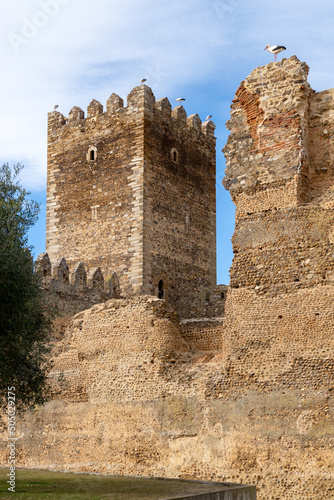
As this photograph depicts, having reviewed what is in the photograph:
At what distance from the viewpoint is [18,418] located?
1492 centimetres

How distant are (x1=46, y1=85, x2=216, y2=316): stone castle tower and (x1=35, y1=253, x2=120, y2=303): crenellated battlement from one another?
1.66 feet

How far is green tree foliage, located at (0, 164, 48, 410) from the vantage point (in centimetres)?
1163

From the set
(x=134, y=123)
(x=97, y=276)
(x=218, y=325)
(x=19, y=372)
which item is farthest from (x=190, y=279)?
(x=19, y=372)

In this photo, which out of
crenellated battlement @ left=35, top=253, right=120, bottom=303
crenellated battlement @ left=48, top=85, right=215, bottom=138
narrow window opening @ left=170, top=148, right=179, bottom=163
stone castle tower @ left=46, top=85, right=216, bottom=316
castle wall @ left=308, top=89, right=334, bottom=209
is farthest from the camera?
narrow window opening @ left=170, top=148, right=179, bottom=163

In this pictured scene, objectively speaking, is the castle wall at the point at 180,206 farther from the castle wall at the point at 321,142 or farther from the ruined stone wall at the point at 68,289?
the castle wall at the point at 321,142

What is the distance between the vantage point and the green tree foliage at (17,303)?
1163 cm

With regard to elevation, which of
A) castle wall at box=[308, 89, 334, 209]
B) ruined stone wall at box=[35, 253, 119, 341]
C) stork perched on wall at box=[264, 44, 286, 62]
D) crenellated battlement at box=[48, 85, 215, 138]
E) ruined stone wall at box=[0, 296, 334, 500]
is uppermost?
crenellated battlement at box=[48, 85, 215, 138]

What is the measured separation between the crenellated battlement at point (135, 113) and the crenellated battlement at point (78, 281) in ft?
17.5

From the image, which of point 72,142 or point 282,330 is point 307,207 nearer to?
point 282,330

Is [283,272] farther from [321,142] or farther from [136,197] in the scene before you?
[136,197]

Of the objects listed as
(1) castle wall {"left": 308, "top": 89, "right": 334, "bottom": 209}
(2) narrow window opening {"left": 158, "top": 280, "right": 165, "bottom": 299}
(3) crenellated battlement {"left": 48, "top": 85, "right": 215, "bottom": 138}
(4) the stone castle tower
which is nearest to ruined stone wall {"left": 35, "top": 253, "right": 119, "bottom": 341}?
(4) the stone castle tower

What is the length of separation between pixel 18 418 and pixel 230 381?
5.25m

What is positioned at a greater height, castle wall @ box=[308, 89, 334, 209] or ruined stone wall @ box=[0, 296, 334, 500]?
castle wall @ box=[308, 89, 334, 209]

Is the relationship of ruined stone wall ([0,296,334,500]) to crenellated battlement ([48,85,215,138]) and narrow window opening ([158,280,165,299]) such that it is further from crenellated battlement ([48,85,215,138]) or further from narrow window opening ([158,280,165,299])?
crenellated battlement ([48,85,215,138])
